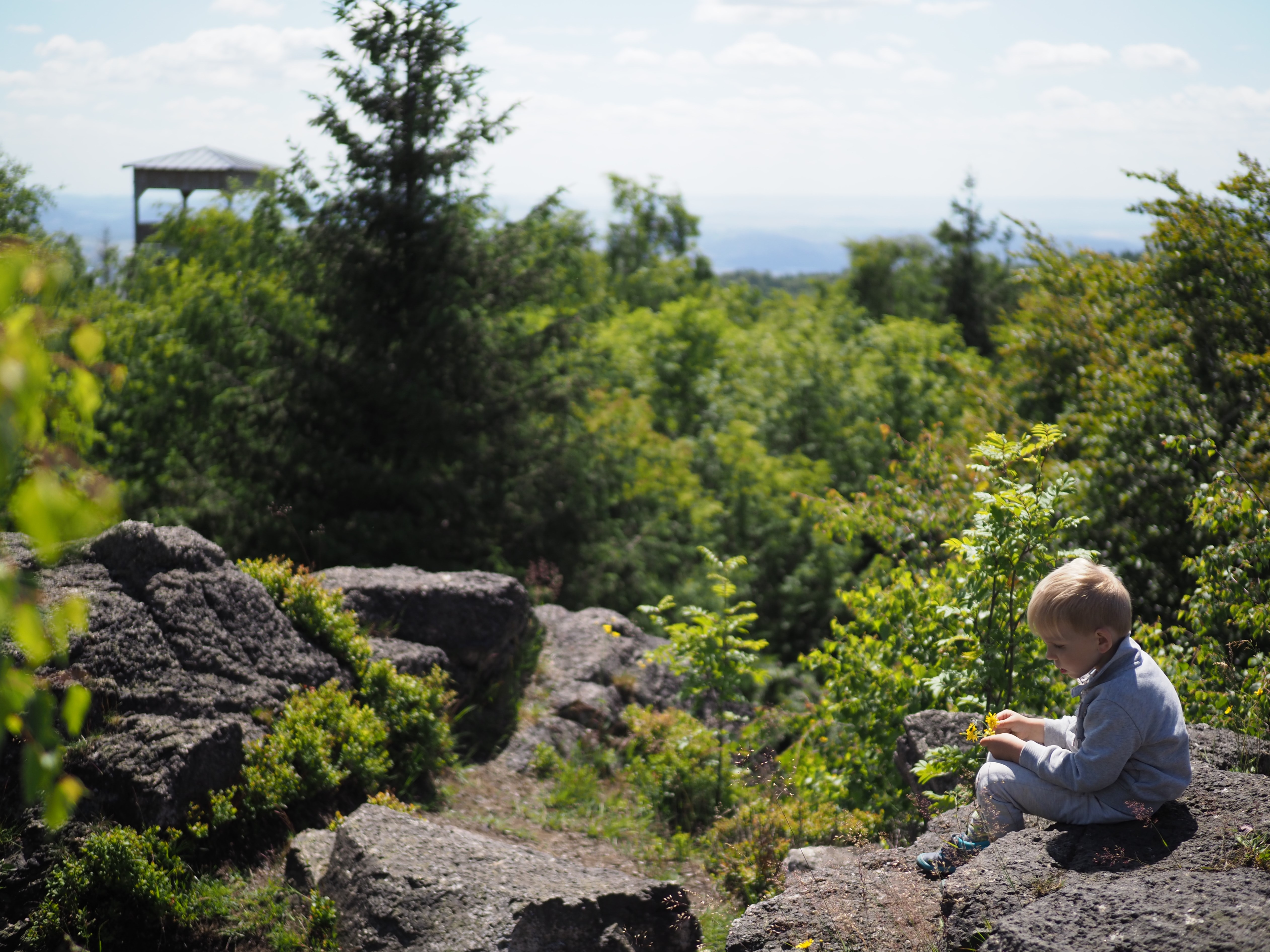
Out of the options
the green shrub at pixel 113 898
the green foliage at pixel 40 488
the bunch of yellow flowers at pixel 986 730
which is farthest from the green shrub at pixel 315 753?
the green foliage at pixel 40 488

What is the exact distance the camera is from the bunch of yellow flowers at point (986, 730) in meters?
3.69

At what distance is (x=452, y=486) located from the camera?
1259 centimetres

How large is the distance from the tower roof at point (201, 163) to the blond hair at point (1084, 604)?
2836 cm

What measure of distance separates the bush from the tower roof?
26.6 metres

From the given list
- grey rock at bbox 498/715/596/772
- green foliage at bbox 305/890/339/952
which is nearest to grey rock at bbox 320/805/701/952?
green foliage at bbox 305/890/339/952

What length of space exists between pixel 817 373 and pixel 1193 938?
20840mm

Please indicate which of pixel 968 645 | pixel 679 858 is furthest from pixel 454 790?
pixel 968 645

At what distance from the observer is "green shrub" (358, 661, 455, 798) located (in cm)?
632

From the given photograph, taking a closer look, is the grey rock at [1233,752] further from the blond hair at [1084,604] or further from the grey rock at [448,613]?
the grey rock at [448,613]

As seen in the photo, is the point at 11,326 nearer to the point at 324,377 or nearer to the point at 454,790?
the point at 454,790

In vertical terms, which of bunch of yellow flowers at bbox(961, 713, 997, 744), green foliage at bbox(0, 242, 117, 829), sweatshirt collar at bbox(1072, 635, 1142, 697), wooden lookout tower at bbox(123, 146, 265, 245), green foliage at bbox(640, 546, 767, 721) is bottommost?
green foliage at bbox(640, 546, 767, 721)

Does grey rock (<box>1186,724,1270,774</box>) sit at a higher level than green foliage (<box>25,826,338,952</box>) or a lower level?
higher

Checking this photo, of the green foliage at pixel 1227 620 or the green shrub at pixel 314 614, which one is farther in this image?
the green shrub at pixel 314 614

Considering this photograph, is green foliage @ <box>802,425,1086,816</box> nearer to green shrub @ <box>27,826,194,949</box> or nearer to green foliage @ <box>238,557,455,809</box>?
green foliage @ <box>238,557,455,809</box>
